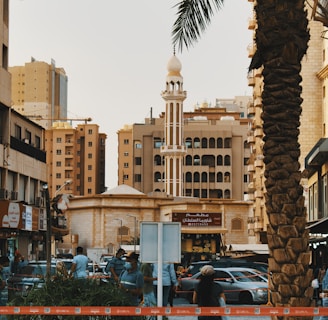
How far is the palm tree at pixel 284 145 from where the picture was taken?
13.5 m

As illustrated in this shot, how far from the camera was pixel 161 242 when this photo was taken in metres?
14.1

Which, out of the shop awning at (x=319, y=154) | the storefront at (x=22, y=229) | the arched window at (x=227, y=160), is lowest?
the storefront at (x=22, y=229)

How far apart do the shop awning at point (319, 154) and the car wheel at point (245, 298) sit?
13.3m

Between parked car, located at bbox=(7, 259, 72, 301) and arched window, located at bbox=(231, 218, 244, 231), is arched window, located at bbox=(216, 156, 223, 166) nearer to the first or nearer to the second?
arched window, located at bbox=(231, 218, 244, 231)

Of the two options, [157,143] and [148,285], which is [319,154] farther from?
[157,143]

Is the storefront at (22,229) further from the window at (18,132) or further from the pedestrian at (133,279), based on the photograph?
the pedestrian at (133,279)

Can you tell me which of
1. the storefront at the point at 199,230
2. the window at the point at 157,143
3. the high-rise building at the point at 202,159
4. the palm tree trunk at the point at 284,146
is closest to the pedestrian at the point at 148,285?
the palm tree trunk at the point at 284,146

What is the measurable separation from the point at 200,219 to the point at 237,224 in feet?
74.6

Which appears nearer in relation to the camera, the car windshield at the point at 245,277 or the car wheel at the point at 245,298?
the car wheel at the point at 245,298

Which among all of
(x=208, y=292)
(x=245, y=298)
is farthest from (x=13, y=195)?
(x=208, y=292)

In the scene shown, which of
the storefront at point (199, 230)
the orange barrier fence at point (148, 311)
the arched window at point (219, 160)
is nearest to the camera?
the orange barrier fence at point (148, 311)

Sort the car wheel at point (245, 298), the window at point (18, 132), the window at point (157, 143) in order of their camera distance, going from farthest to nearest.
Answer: the window at point (157, 143) < the window at point (18, 132) < the car wheel at point (245, 298)

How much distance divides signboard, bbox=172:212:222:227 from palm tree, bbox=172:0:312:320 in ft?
212

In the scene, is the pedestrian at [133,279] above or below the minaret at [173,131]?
below
